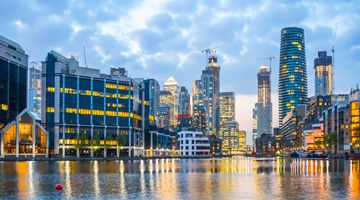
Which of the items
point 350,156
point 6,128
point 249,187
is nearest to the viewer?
point 249,187

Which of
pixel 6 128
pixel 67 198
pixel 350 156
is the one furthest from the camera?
pixel 6 128

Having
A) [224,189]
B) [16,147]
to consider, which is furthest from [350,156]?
[224,189]

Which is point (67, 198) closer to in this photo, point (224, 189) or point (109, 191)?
point (109, 191)

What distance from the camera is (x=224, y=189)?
143 ft

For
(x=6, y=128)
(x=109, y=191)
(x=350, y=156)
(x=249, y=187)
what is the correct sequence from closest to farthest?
1. (x=109, y=191)
2. (x=249, y=187)
3. (x=350, y=156)
4. (x=6, y=128)

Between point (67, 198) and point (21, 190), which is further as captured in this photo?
point (21, 190)

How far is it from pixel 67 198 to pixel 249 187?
16.6 metres

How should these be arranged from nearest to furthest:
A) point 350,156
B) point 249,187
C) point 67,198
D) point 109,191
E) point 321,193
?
point 67,198, point 321,193, point 109,191, point 249,187, point 350,156

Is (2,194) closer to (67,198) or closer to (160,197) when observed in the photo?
(67,198)

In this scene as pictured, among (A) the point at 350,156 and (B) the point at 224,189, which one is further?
(A) the point at 350,156

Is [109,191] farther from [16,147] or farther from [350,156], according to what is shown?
[16,147]

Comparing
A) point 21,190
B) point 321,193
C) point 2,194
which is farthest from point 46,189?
point 321,193

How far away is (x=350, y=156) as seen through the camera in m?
168

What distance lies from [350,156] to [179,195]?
14094cm
